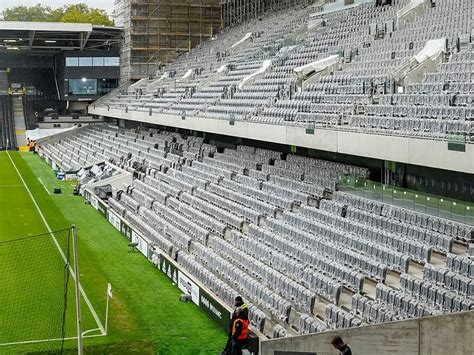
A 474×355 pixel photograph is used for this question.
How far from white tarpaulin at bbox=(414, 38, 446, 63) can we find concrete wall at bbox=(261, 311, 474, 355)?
10.9 metres

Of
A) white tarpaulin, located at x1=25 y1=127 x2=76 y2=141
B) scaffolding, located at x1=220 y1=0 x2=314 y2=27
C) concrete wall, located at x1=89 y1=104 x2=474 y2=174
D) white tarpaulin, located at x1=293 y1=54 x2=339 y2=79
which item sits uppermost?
scaffolding, located at x1=220 y1=0 x2=314 y2=27

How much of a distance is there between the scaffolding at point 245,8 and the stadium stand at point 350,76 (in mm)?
6394

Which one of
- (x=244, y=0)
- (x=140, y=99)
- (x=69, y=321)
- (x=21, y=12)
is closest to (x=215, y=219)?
(x=69, y=321)

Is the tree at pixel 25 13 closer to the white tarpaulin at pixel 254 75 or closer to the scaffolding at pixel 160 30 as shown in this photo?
the scaffolding at pixel 160 30

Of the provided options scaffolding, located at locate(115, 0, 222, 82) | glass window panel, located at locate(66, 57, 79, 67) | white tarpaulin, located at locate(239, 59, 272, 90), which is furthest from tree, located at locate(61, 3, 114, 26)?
white tarpaulin, located at locate(239, 59, 272, 90)

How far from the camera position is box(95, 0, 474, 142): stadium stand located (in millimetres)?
16938

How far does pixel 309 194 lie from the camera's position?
731 inches

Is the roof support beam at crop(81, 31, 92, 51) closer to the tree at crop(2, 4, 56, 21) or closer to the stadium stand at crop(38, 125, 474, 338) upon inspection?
the stadium stand at crop(38, 125, 474, 338)

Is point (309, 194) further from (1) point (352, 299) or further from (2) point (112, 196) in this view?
(2) point (112, 196)

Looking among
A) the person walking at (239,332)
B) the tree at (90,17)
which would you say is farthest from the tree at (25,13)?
the person walking at (239,332)

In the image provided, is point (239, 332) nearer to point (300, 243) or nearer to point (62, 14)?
point (300, 243)

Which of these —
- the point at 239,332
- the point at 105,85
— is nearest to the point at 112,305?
the point at 239,332

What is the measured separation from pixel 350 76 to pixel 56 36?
37.7 m

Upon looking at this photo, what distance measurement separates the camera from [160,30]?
53.8 meters
